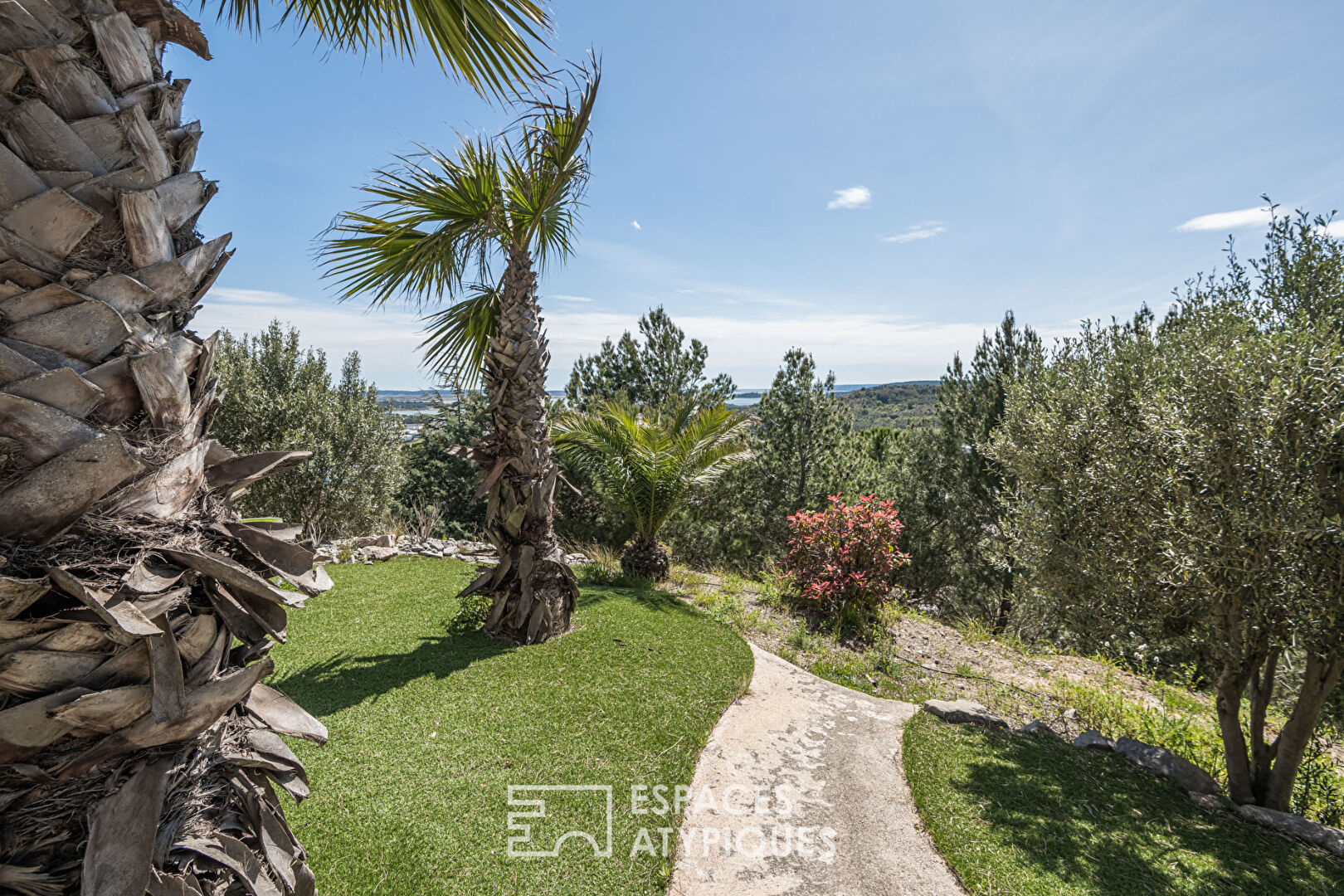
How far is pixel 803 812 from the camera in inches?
156

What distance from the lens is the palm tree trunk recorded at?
1.15 metres

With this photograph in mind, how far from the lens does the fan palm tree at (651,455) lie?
9.14 metres

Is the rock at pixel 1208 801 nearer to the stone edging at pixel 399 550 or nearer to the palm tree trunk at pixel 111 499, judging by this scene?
the palm tree trunk at pixel 111 499

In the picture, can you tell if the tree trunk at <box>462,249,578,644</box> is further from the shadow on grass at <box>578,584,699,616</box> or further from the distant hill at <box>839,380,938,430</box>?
the distant hill at <box>839,380,938,430</box>

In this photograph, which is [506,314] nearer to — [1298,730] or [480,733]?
[480,733]

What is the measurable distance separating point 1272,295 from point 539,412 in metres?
7.42

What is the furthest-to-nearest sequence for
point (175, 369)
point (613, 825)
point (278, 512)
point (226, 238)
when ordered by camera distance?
point (278, 512), point (613, 825), point (226, 238), point (175, 369)

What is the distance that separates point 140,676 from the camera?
50.2 inches

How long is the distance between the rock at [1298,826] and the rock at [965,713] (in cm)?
178

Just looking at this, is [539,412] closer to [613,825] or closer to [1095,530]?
[613,825]

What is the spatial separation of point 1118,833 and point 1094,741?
1.77 meters

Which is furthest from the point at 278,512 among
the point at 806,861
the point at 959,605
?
the point at 959,605

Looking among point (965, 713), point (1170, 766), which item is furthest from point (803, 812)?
point (1170, 766)

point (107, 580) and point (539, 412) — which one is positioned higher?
point (539, 412)
